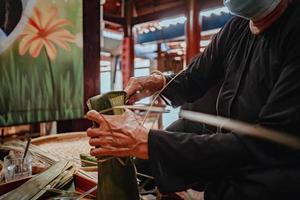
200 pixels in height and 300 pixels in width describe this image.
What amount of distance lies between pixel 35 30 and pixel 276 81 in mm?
1408

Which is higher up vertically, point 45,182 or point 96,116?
point 96,116

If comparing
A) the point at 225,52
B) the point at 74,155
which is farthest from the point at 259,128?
the point at 74,155

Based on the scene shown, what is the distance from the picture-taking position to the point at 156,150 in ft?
2.18

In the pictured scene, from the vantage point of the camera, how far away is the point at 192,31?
4914mm

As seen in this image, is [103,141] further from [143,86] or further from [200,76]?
[200,76]

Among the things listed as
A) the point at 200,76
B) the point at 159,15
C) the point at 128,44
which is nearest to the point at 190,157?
the point at 200,76

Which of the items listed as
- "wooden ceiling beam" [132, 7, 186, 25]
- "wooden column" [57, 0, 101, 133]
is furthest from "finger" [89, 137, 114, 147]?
"wooden ceiling beam" [132, 7, 186, 25]

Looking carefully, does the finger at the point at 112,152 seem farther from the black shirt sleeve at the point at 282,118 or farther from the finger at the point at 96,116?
the black shirt sleeve at the point at 282,118

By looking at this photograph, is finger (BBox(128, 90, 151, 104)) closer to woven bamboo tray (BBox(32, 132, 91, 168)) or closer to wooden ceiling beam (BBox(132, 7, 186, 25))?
woven bamboo tray (BBox(32, 132, 91, 168))

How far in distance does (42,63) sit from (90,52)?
42cm

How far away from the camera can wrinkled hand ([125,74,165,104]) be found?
A: 3.29ft

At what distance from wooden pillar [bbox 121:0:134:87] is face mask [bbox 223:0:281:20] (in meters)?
5.22

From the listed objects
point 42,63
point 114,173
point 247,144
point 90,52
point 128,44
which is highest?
point 128,44

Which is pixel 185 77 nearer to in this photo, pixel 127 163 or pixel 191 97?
pixel 191 97
